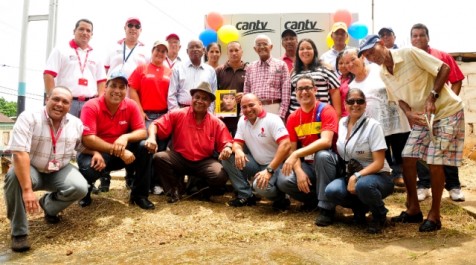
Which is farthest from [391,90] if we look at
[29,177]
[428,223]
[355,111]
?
[29,177]

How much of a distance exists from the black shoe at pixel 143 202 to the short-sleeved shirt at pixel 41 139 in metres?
0.95

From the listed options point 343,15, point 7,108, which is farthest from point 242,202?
point 7,108

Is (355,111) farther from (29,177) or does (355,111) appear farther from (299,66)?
(29,177)

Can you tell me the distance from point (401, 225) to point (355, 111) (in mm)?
1177

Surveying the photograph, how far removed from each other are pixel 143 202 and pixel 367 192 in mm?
2400

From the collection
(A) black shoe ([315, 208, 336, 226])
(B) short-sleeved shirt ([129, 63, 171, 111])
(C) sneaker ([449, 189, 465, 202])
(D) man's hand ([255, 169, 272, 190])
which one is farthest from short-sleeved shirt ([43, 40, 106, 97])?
(C) sneaker ([449, 189, 465, 202])

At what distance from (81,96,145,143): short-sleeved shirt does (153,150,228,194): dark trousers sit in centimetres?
47

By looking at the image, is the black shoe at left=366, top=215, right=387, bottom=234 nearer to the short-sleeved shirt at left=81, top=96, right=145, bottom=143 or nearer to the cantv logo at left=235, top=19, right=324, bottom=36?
the short-sleeved shirt at left=81, top=96, right=145, bottom=143

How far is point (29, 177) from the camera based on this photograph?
3252 millimetres

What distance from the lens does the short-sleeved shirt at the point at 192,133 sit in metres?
4.57

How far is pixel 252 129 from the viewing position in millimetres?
4398

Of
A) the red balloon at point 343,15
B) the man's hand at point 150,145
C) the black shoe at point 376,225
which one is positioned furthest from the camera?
the red balloon at point 343,15

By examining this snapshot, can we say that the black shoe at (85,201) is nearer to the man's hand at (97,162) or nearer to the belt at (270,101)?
the man's hand at (97,162)

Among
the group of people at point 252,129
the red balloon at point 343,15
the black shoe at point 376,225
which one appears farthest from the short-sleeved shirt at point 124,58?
the red balloon at point 343,15
